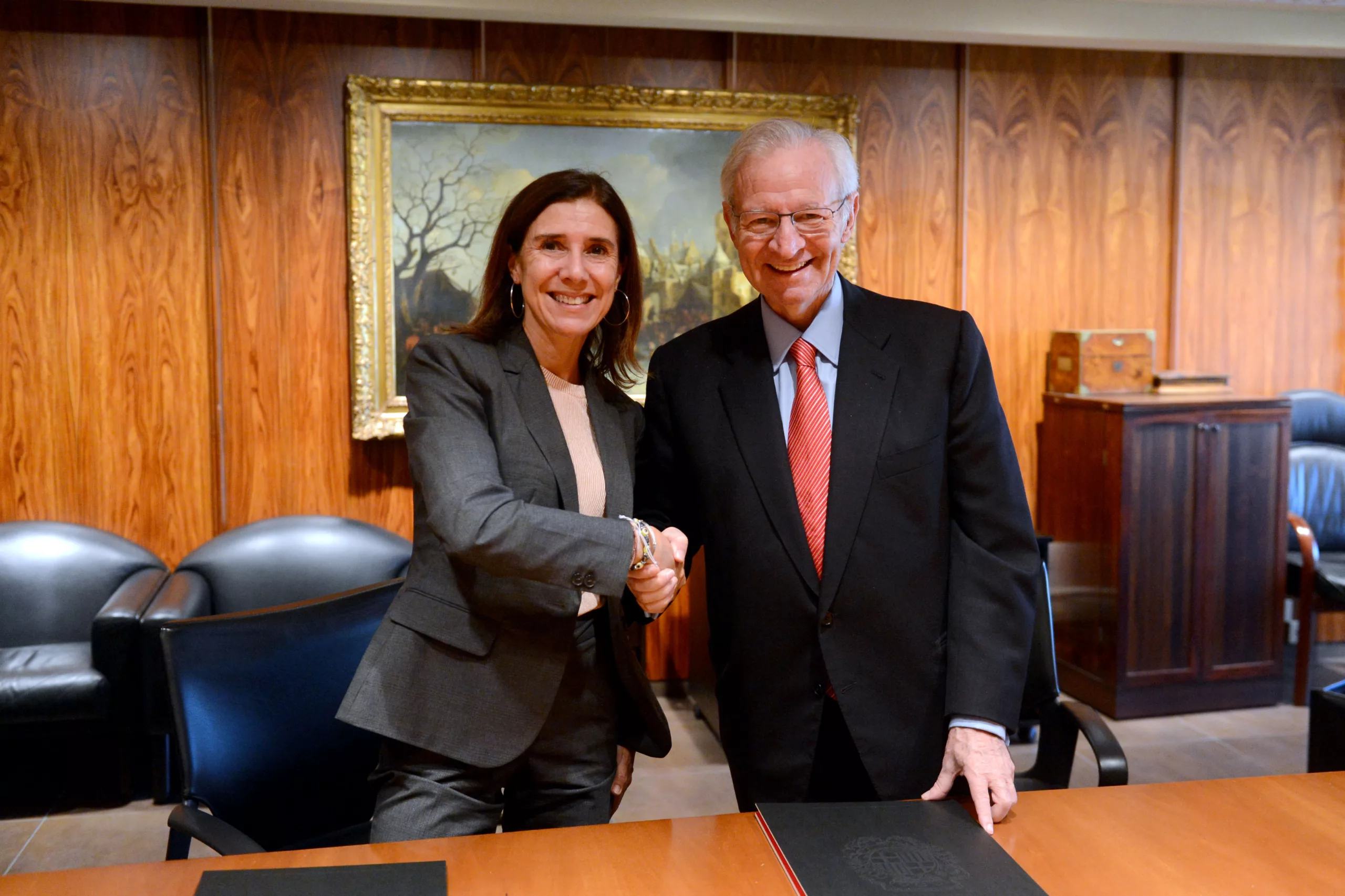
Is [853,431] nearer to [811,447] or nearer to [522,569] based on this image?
[811,447]

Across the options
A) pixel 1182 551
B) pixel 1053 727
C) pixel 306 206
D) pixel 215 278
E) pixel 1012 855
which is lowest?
pixel 1053 727

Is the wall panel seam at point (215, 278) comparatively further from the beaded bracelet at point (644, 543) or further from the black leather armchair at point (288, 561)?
the beaded bracelet at point (644, 543)

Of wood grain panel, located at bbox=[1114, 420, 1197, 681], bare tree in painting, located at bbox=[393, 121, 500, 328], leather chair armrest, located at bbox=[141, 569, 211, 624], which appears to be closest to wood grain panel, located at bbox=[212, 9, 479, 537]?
bare tree in painting, located at bbox=[393, 121, 500, 328]

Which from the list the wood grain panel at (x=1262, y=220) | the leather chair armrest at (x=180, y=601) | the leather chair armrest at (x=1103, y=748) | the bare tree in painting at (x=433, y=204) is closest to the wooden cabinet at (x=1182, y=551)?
the wood grain panel at (x=1262, y=220)

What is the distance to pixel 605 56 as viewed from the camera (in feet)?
14.5

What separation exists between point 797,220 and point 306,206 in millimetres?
3058

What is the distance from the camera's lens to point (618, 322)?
195 centimetres

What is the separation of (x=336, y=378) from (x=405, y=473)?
1.61 feet

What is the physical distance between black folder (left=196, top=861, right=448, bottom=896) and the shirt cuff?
81 cm

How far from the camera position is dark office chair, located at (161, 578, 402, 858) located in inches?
72.8

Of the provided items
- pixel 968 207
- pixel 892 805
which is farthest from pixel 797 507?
pixel 968 207

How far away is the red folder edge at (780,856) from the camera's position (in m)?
1.27

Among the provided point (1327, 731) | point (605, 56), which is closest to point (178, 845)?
point (1327, 731)

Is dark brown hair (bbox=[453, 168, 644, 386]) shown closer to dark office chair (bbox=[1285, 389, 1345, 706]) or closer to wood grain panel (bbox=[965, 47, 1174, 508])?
wood grain panel (bbox=[965, 47, 1174, 508])
